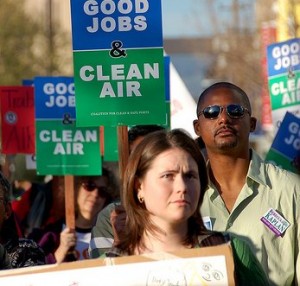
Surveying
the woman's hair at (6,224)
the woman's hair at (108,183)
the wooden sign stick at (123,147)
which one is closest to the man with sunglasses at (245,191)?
the wooden sign stick at (123,147)

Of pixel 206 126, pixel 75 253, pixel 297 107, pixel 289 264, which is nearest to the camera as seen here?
→ pixel 289 264

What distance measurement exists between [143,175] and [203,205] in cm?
145

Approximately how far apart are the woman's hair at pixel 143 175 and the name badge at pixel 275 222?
43.8 inches

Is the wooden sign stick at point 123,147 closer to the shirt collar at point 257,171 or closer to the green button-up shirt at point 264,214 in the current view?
the green button-up shirt at point 264,214

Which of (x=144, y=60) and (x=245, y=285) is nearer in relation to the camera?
(x=245, y=285)

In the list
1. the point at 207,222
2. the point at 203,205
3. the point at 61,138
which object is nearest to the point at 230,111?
the point at 203,205

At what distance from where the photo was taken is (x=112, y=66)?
24.5 feet

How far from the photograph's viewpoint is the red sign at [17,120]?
40.4ft

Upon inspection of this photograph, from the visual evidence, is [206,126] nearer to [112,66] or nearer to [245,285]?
[112,66]

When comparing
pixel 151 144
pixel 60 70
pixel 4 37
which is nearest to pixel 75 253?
pixel 151 144

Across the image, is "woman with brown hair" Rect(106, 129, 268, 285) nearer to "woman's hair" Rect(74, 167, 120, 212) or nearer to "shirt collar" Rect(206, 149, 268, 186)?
"shirt collar" Rect(206, 149, 268, 186)

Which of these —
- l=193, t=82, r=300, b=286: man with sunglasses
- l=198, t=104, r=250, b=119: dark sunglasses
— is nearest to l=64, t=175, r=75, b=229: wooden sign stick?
l=193, t=82, r=300, b=286: man with sunglasses

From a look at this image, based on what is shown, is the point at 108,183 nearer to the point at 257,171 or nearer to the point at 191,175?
the point at 257,171

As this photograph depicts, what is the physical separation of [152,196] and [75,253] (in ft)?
15.3
